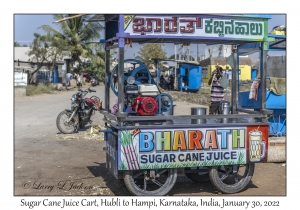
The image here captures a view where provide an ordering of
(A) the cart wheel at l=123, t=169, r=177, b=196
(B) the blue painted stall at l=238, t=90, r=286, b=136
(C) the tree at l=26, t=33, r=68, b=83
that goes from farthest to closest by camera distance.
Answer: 1. (C) the tree at l=26, t=33, r=68, b=83
2. (B) the blue painted stall at l=238, t=90, r=286, b=136
3. (A) the cart wheel at l=123, t=169, r=177, b=196

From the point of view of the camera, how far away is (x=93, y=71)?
3659 cm

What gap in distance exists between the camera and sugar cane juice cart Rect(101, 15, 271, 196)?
18.1ft

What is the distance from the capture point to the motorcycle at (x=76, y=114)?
36.5 ft

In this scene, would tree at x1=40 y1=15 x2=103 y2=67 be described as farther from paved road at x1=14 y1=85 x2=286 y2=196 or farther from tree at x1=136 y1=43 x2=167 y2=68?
paved road at x1=14 y1=85 x2=286 y2=196

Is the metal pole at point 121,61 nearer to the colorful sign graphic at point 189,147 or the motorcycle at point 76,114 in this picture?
the colorful sign graphic at point 189,147

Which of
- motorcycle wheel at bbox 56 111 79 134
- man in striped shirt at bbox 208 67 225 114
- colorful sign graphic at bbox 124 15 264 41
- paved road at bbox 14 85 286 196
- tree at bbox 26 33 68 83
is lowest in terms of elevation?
paved road at bbox 14 85 286 196

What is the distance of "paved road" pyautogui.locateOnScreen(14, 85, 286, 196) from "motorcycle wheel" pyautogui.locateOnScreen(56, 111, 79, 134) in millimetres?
214

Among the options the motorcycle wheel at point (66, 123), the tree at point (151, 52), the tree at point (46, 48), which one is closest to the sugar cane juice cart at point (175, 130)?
the motorcycle wheel at point (66, 123)

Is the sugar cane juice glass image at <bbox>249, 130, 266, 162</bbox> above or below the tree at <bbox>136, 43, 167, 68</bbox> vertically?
below

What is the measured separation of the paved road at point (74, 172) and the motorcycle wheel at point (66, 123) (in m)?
0.21

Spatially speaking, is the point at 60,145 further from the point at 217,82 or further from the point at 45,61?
the point at 45,61

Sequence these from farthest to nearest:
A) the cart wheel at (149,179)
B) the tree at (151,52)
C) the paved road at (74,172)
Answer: the tree at (151,52) < the paved road at (74,172) < the cart wheel at (149,179)

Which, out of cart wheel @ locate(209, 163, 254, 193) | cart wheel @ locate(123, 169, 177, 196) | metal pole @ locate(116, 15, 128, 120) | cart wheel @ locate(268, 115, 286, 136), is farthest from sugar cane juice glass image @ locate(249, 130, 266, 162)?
cart wheel @ locate(268, 115, 286, 136)
